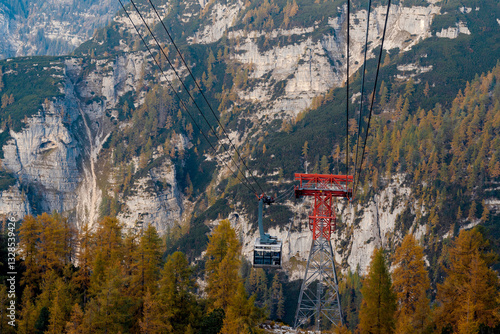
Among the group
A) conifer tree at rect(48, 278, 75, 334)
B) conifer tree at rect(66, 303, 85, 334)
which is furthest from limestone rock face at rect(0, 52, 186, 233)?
conifer tree at rect(66, 303, 85, 334)

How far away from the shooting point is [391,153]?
130000mm

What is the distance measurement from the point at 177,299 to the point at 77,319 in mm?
8376

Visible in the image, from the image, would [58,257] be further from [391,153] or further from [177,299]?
[391,153]

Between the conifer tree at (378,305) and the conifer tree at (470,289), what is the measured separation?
159 inches

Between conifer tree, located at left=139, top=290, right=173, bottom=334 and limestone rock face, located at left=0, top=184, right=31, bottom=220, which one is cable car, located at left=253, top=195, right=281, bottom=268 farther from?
limestone rock face, located at left=0, top=184, right=31, bottom=220

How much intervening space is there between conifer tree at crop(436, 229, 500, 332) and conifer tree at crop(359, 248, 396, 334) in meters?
4.03

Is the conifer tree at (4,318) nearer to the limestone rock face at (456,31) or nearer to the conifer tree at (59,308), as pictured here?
the conifer tree at (59,308)

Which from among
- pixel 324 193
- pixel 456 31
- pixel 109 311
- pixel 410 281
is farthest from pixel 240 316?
pixel 456 31

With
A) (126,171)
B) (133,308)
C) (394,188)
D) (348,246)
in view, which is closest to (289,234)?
(348,246)

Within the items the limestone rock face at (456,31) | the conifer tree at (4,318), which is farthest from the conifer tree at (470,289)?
the limestone rock face at (456,31)

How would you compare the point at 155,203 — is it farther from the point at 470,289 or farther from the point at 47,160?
the point at 470,289

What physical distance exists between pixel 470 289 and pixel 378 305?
7323 millimetres

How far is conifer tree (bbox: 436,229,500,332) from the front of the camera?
37406 millimetres

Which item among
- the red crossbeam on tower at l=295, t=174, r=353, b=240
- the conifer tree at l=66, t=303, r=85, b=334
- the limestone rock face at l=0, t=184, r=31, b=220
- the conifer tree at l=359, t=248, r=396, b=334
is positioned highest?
the limestone rock face at l=0, t=184, r=31, b=220
